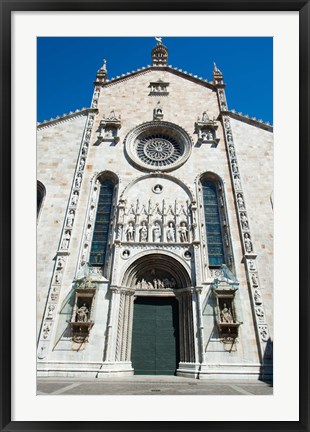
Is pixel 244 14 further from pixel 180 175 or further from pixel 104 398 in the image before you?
pixel 180 175

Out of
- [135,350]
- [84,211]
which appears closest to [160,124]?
[84,211]

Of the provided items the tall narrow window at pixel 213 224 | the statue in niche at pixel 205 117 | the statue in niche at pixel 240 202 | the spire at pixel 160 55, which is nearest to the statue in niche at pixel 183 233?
the tall narrow window at pixel 213 224

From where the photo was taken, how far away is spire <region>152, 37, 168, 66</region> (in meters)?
20.9

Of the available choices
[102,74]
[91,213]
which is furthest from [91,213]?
[102,74]

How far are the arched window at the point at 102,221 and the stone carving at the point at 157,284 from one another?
202cm

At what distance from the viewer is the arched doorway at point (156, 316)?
474 inches

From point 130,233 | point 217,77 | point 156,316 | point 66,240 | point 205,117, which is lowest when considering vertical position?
point 156,316

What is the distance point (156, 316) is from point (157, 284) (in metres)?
1.41

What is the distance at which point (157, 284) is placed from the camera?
13562mm

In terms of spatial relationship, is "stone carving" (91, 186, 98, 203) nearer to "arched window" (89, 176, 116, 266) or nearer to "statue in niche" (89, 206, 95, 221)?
"arched window" (89, 176, 116, 266)

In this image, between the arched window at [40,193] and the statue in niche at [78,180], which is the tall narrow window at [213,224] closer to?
the statue in niche at [78,180]

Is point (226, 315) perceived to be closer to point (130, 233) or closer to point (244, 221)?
point (244, 221)

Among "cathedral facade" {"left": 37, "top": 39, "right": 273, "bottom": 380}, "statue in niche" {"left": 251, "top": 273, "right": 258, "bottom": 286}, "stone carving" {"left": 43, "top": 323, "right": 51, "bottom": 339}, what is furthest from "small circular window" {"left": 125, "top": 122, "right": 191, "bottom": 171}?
"stone carving" {"left": 43, "top": 323, "right": 51, "bottom": 339}

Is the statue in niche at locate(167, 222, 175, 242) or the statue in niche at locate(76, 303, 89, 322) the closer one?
the statue in niche at locate(76, 303, 89, 322)
